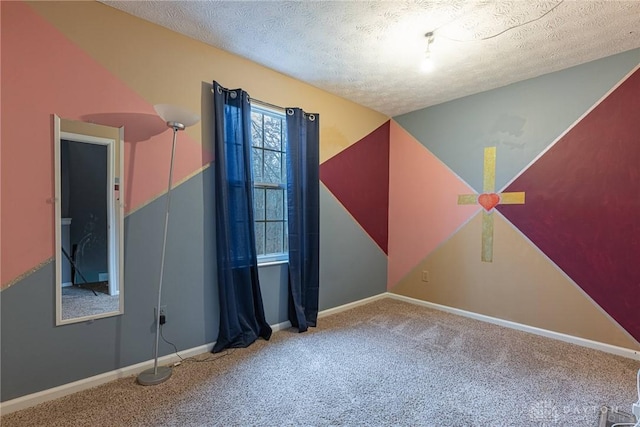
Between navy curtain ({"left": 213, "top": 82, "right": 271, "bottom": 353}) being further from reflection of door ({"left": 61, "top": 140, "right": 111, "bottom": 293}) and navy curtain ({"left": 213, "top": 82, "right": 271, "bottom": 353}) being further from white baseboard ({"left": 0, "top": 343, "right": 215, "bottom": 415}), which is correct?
reflection of door ({"left": 61, "top": 140, "right": 111, "bottom": 293})

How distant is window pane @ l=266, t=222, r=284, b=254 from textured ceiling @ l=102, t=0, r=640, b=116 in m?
1.54

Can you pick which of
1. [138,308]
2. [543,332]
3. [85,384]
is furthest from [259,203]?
[543,332]

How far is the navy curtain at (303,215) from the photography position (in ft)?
9.91

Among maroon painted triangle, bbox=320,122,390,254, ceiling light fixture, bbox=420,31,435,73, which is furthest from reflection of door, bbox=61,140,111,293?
ceiling light fixture, bbox=420,31,435,73

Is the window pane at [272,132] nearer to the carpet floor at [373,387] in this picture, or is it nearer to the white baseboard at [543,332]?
the carpet floor at [373,387]

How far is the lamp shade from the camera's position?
1938 mm

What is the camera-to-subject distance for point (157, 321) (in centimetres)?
225

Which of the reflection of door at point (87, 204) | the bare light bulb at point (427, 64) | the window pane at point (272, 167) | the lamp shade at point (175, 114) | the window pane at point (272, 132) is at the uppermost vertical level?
the bare light bulb at point (427, 64)

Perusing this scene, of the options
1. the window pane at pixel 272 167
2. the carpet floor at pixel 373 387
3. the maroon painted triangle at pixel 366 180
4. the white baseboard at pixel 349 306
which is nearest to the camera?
the carpet floor at pixel 373 387

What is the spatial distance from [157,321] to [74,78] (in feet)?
5.69

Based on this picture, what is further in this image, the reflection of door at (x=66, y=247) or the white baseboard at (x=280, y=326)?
the white baseboard at (x=280, y=326)

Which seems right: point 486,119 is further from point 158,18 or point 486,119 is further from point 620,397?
point 158,18

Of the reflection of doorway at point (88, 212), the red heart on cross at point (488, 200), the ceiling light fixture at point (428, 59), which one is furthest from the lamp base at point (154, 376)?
the red heart on cross at point (488, 200)

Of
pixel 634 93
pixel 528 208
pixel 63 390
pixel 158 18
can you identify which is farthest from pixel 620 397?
pixel 158 18
